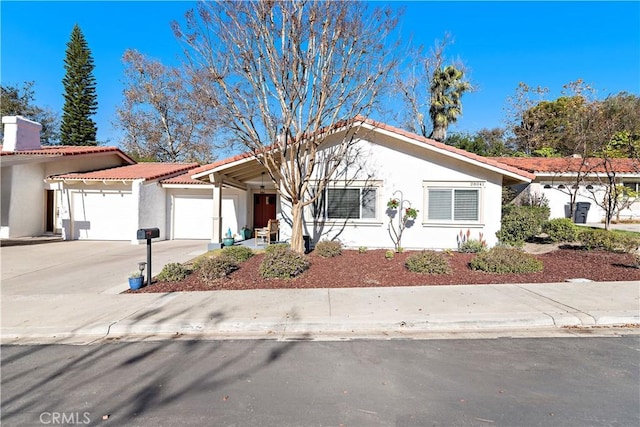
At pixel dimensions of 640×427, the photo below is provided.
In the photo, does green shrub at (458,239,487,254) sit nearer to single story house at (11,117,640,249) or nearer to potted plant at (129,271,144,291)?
single story house at (11,117,640,249)

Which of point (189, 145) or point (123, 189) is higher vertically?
point (189, 145)

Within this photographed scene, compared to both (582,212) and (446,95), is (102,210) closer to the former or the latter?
(446,95)

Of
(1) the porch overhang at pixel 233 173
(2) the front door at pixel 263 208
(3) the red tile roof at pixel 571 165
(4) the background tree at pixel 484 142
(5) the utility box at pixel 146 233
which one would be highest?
(4) the background tree at pixel 484 142

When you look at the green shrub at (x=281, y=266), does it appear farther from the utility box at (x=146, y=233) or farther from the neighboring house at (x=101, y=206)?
the neighboring house at (x=101, y=206)

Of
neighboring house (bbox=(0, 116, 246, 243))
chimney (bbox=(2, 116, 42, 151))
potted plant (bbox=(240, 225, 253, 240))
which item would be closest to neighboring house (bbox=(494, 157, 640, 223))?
potted plant (bbox=(240, 225, 253, 240))

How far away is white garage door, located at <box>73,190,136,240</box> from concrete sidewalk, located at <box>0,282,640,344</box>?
9.26m

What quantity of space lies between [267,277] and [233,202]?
28.9ft

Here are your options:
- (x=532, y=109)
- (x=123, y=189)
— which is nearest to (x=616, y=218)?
(x=532, y=109)

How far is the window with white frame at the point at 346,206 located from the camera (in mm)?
11125

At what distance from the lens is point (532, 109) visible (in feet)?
96.7

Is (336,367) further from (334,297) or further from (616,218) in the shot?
(616,218)

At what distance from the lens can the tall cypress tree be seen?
2997 cm

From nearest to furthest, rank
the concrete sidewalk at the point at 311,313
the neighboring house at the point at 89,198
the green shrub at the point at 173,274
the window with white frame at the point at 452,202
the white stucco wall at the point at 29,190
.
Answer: the concrete sidewalk at the point at 311,313, the green shrub at the point at 173,274, the window with white frame at the point at 452,202, the white stucco wall at the point at 29,190, the neighboring house at the point at 89,198

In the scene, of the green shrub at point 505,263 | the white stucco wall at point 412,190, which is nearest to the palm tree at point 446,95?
the white stucco wall at point 412,190
